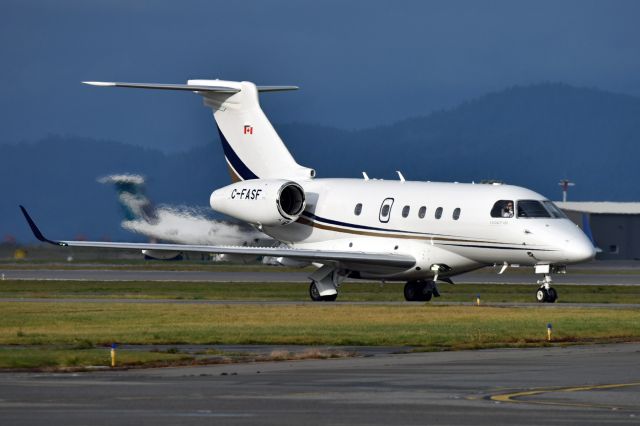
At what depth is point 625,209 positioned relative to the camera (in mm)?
127375

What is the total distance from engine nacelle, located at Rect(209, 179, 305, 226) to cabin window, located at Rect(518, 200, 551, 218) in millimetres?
8043

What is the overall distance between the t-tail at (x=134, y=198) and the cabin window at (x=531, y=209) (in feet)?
79.9

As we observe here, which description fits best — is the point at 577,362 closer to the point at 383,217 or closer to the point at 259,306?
the point at 259,306

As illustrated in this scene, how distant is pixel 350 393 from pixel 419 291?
27227 millimetres

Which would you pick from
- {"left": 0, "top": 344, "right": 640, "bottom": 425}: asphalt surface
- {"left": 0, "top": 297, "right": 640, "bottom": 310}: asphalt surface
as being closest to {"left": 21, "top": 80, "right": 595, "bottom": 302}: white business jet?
{"left": 0, "top": 297, "right": 640, "bottom": 310}: asphalt surface

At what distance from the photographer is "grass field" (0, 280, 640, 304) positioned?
156 ft

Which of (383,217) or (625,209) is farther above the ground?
(625,209)

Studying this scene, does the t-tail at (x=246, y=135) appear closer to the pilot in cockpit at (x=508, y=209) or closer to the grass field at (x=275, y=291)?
the grass field at (x=275, y=291)

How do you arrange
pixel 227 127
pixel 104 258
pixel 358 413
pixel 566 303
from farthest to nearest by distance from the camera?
pixel 104 258 < pixel 227 127 < pixel 566 303 < pixel 358 413

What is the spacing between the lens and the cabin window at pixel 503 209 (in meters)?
42.9

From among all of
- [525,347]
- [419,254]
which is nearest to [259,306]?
[419,254]

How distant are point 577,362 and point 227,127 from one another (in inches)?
1139

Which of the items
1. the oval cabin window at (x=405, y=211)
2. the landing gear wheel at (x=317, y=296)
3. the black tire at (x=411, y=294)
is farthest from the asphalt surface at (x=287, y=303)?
the oval cabin window at (x=405, y=211)

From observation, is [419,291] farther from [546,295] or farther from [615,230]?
[615,230]
